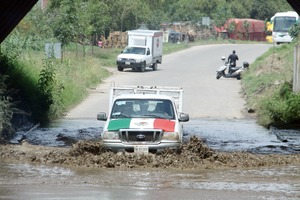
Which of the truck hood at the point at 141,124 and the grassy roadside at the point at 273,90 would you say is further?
the grassy roadside at the point at 273,90

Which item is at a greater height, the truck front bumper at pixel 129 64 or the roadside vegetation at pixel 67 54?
the roadside vegetation at pixel 67 54

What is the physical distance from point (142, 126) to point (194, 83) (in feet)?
109

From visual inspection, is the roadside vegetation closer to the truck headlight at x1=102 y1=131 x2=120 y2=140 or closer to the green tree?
the green tree

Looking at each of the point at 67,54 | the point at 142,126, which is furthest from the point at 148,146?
the point at 67,54

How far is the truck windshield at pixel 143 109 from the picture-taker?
68.5 ft

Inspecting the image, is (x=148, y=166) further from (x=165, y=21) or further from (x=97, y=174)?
(x=165, y=21)

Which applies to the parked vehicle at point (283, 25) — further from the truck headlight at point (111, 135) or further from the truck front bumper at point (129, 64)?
the truck headlight at point (111, 135)

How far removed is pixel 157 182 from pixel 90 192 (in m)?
2.12

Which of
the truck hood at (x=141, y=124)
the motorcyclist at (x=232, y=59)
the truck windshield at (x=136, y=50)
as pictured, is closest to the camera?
the truck hood at (x=141, y=124)

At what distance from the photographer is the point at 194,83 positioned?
5297 cm

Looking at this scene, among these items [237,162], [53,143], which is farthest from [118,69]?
[237,162]

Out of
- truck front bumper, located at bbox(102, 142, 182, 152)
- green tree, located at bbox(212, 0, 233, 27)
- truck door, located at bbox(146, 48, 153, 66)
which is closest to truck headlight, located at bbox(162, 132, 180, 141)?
truck front bumper, located at bbox(102, 142, 182, 152)

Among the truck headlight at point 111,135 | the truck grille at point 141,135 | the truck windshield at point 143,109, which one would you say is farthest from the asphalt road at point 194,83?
the truck grille at point 141,135

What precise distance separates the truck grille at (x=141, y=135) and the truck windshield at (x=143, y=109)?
0.99 metres
